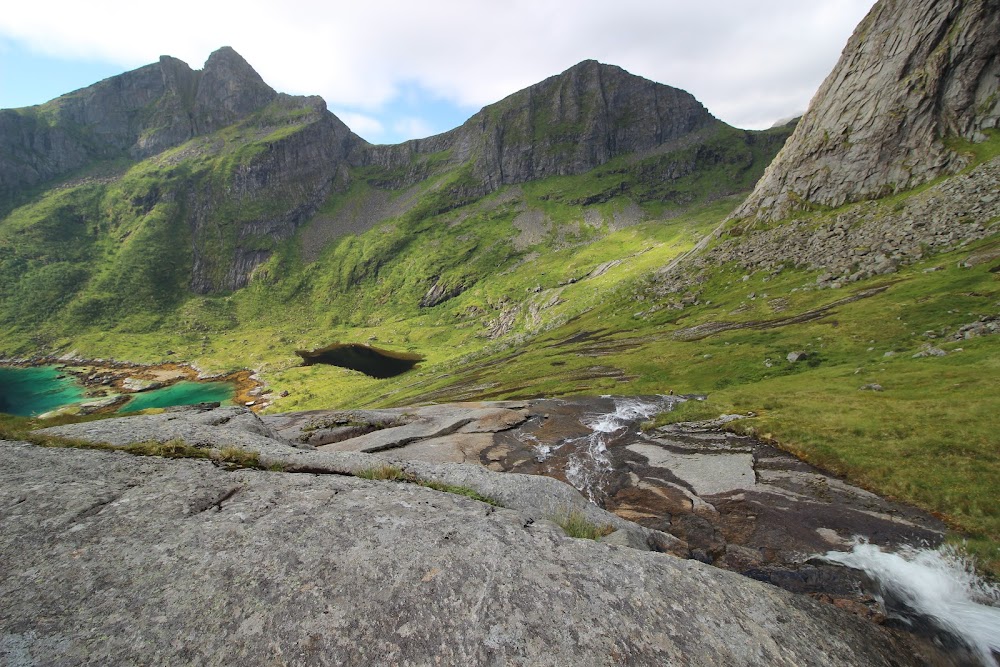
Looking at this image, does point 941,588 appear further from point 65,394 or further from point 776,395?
point 65,394

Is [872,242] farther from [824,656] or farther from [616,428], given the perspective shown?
[824,656]

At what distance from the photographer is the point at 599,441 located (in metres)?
36.6

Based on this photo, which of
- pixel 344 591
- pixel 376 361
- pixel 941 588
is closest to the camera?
pixel 344 591

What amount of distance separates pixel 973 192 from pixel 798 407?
288ft

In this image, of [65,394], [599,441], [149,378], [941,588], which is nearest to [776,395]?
[599,441]

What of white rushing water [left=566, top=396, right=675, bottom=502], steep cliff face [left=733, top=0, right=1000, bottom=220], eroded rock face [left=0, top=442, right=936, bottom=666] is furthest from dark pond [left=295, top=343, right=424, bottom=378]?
eroded rock face [left=0, top=442, right=936, bottom=666]

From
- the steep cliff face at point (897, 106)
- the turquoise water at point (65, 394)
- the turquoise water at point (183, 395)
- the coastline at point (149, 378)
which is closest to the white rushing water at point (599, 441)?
the steep cliff face at point (897, 106)

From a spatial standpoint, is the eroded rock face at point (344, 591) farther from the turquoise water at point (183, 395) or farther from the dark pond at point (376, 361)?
the turquoise water at point (183, 395)

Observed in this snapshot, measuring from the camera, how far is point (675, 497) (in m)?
24.2

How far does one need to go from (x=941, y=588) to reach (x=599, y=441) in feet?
76.7

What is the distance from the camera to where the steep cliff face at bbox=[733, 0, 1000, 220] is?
324 feet

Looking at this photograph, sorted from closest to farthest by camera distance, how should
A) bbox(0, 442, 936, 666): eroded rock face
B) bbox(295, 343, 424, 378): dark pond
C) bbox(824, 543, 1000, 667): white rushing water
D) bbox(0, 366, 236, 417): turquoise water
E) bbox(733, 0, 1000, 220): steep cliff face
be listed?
bbox(0, 442, 936, 666): eroded rock face
bbox(824, 543, 1000, 667): white rushing water
bbox(733, 0, 1000, 220): steep cliff face
bbox(0, 366, 236, 417): turquoise water
bbox(295, 343, 424, 378): dark pond

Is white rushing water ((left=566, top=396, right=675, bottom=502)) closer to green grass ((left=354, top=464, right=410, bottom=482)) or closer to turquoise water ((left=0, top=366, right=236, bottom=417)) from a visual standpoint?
green grass ((left=354, top=464, right=410, bottom=482))

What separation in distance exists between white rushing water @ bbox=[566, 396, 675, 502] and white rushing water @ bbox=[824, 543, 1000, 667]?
13.4m
